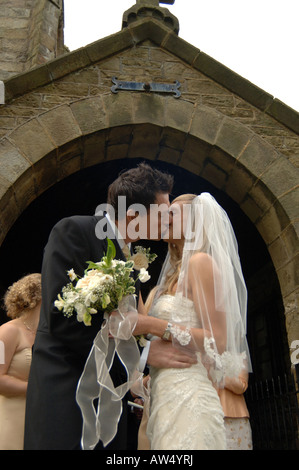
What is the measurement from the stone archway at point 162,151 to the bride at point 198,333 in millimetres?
2051

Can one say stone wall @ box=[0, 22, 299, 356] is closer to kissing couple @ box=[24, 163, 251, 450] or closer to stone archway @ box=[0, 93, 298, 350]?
stone archway @ box=[0, 93, 298, 350]

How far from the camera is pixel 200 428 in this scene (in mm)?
2137

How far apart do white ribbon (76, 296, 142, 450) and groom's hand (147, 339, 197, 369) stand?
14 centimetres

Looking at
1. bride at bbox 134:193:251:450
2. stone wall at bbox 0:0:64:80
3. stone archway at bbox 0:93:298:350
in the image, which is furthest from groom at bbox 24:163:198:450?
stone wall at bbox 0:0:64:80

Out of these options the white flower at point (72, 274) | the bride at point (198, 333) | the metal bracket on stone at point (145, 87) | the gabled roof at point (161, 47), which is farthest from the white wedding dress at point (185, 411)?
the gabled roof at point (161, 47)

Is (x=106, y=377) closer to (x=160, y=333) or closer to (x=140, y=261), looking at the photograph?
(x=160, y=333)

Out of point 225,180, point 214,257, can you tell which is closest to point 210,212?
point 214,257

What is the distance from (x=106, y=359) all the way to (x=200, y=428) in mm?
541

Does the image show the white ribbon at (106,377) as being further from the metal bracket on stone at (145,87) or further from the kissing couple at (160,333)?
the metal bracket on stone at (145,87)

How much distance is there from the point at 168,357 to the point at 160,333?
131 mm

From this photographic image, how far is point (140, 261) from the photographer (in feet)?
8.41

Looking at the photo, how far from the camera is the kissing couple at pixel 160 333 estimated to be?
2.01 metres

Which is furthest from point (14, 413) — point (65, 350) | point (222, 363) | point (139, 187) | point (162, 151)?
point (162, 151)

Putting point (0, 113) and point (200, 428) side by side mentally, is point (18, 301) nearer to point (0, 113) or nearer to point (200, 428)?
point (200, 428)
